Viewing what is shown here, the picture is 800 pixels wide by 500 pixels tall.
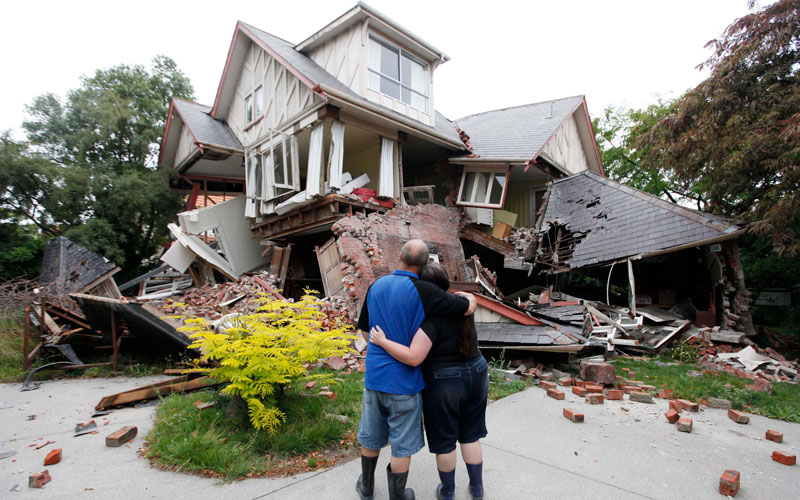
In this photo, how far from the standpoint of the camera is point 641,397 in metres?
4.70

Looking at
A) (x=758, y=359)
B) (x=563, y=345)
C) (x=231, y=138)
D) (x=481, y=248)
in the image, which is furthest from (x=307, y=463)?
(x=231, y=138)

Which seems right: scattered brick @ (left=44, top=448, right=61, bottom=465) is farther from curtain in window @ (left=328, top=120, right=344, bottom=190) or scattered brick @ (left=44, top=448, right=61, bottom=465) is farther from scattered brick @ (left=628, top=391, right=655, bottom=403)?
curtain in window @ (left=328, top=120, right=344, bottom=190)

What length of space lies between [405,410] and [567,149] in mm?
15221

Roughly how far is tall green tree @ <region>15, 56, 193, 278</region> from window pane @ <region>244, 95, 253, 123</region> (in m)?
3.98

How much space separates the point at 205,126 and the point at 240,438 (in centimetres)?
1292

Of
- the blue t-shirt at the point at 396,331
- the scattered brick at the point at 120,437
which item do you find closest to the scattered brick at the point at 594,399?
the blue t-shirt at the point at 396,331

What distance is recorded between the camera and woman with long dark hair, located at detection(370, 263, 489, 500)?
2389 mm

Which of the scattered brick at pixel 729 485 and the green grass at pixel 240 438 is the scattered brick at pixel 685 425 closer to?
Result: the scattered brick at pixel 729 485

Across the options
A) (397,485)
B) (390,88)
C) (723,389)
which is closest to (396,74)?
(390,88)

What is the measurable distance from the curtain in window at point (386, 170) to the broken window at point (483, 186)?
9.75 feet

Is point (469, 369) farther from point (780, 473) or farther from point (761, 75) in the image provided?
point (761, 75)

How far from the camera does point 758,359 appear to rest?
23.3 ft

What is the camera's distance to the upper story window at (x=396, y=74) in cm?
1076

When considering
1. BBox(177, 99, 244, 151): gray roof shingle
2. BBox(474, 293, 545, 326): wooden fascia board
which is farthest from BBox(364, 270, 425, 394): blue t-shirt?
BBox(177, 99, 244, 151): gray roof shingle
